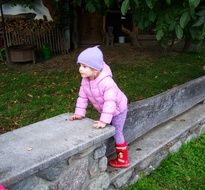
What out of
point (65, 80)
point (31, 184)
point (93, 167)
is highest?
point (31, 184)

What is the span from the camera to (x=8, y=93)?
6.80 meters

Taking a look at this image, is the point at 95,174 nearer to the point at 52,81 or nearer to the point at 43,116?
the point at 43,116

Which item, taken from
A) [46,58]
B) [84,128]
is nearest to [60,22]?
[46,58]

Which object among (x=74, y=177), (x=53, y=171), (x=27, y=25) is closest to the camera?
(x=53, y=171)

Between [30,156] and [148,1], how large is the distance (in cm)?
202

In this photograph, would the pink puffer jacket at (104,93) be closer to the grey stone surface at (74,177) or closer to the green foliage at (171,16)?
the grey stone surface at (74,177)

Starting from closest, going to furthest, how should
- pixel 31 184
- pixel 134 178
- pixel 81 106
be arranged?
pixel 31 184
pixel 81 106
pixel 134 178

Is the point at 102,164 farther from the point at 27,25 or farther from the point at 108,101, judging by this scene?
the point at 27,25

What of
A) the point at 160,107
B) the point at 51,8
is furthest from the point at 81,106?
the point at 51,8

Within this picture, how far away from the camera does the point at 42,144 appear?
267cm

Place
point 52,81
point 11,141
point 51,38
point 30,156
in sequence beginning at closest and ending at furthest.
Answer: point 30,156 < point 11,141 < point 52,81 < point 51,38

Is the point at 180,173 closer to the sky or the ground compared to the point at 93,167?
closer to the ground

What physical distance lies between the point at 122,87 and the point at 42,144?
449 cm

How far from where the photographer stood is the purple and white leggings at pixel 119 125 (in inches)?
134
